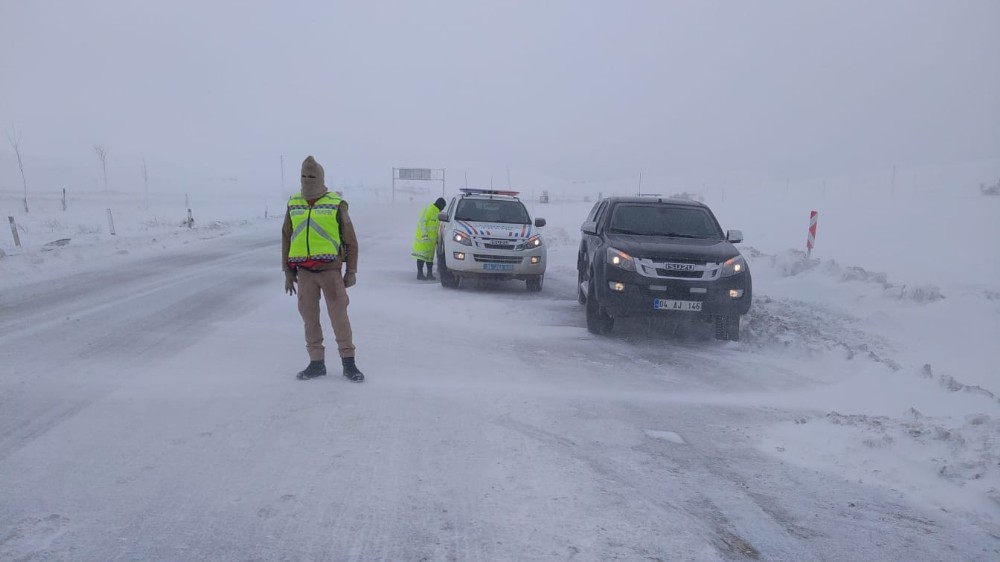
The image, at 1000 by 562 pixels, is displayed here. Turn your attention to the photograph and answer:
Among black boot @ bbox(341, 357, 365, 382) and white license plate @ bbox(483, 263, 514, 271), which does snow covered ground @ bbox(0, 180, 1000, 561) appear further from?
white license plate @ bbox(483, 263, 514, 271)

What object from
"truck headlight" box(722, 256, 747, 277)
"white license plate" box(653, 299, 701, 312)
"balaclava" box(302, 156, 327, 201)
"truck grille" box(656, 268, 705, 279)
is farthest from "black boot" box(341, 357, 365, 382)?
"truck headlight" box(722, 256, 747, 277)

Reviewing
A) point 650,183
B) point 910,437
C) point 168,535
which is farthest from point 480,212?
point 650,183

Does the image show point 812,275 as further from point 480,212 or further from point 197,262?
point 197,262

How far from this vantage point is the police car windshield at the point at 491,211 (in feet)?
41.9

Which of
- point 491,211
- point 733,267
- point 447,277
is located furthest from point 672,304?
point 491,211

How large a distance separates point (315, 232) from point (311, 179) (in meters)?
0.45

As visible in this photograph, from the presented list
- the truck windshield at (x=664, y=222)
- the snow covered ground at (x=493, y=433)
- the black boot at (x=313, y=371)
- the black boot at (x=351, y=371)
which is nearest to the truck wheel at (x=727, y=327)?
the snow covered ground at (x=493, y=433)

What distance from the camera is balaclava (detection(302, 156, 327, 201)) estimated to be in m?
5.69

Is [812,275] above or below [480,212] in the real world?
below

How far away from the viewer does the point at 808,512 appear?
3.81 metres

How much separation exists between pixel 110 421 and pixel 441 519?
2.80 meters

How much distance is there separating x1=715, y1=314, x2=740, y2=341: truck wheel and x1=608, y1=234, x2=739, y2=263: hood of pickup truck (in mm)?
818

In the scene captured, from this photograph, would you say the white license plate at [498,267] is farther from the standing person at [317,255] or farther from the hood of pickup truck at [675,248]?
the standing person at [317,255]

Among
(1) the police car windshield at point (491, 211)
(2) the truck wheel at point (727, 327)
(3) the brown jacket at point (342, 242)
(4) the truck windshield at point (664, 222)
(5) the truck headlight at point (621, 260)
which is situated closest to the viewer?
(3) the brown jacket at point (342, 242)
